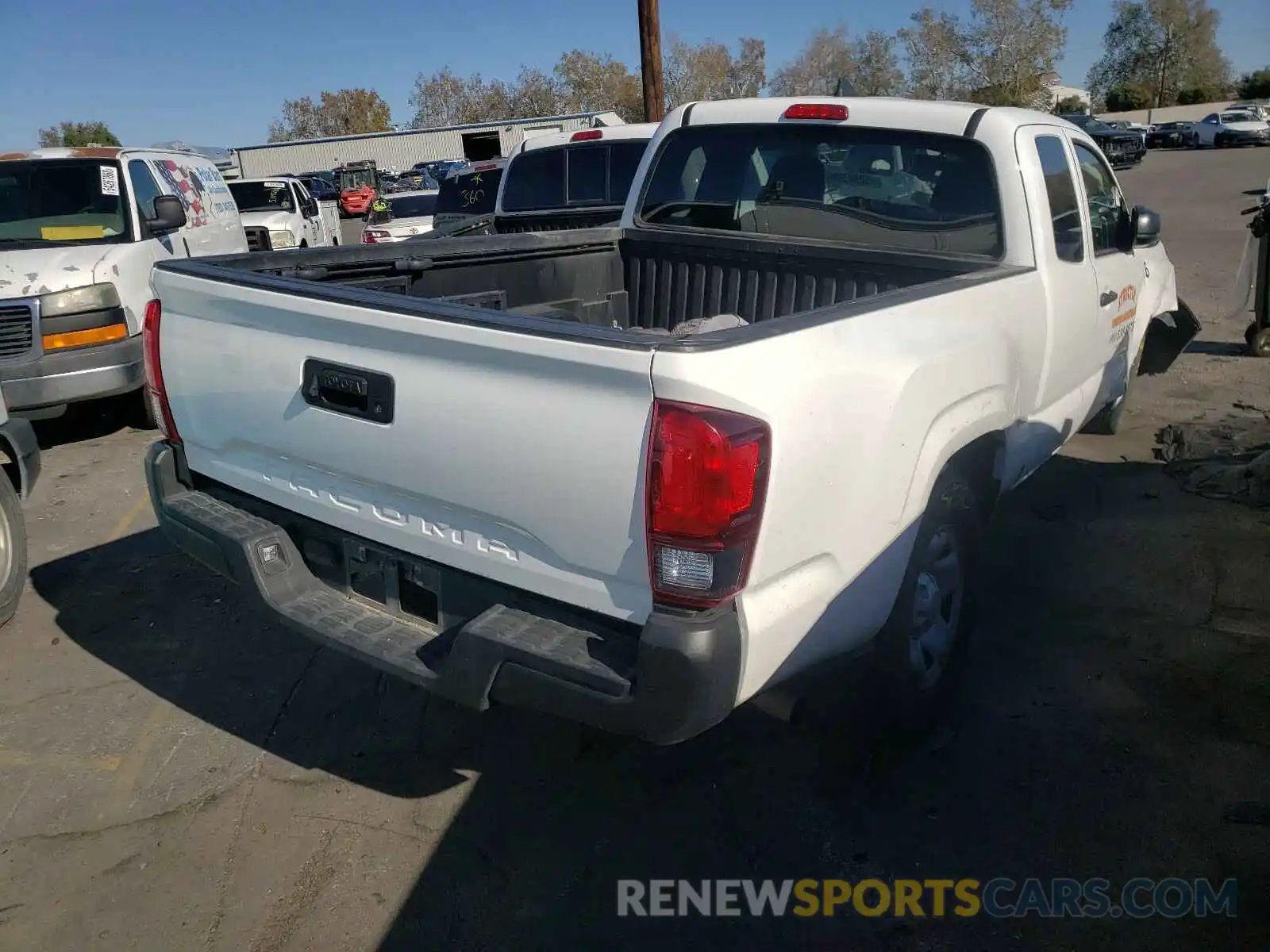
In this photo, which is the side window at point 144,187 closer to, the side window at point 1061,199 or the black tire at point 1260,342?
the side window at point 1061,199

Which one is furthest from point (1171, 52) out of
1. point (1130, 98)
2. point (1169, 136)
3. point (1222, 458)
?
point (1222, 458)

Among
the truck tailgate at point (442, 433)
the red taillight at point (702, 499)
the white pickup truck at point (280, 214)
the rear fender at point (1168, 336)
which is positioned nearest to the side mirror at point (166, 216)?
the truck tailgate at point (442, 433)

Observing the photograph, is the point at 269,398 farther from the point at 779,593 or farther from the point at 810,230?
the point at 810,230

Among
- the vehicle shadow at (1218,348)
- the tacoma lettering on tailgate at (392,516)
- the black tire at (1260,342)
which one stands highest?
the tacoma lettering on tailgate at (392,516)

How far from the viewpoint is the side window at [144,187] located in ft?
25.6

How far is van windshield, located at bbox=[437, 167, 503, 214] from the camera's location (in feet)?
42.6

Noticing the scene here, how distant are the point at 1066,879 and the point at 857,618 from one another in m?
0.94

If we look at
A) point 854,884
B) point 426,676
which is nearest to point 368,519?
point 426,676

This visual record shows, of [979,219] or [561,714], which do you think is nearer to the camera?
[561,714]

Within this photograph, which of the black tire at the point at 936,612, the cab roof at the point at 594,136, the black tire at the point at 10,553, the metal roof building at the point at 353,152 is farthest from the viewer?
the metal roof building at the point at 353,152

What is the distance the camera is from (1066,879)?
286cm

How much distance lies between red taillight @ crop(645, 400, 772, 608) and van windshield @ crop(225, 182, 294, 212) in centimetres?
1591

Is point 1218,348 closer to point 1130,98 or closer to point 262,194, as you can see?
point 262,194

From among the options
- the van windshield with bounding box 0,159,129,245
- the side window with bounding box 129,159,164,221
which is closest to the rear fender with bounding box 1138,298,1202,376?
the side window with bounding box 129,159,164,221
